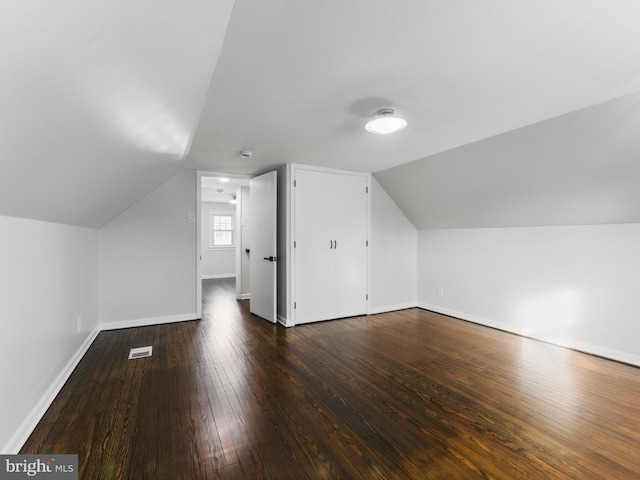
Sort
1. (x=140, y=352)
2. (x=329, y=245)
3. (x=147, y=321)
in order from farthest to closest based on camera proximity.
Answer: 1. (x=329, y=245)
2. (x=147, y=321)
3. (x=140, y=352)

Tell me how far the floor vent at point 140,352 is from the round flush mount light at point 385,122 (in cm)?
299

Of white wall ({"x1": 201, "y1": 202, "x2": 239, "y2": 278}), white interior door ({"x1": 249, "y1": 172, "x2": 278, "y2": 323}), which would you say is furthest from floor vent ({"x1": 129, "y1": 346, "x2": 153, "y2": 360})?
white wall ({"x1": 201, "y1": 202, "x2": 239, "y2": 278})

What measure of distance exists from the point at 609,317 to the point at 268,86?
147 inches

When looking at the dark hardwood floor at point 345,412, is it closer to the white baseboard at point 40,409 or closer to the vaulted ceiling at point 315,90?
the white baseboard at point 40,409

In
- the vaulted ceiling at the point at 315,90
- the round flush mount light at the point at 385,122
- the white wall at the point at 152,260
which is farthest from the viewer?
the white wall at the point at 152,260

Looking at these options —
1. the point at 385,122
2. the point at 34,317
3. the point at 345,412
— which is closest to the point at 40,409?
the point at 34,317

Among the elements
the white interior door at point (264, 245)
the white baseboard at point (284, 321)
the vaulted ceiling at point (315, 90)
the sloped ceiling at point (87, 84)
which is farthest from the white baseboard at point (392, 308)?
the sloped ceiling at point (87, 84)

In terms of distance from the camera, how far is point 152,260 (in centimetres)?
399

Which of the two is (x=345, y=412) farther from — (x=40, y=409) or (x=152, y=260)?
(x=152, y=260)

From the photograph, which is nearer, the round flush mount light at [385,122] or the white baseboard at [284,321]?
the round flush mount light at [385,122]

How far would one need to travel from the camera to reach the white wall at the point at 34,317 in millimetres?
1558

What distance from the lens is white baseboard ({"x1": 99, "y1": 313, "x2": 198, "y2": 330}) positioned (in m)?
3.79

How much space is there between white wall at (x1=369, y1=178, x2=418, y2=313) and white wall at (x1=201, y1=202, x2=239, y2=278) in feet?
18.0

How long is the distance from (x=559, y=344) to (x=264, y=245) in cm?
368
